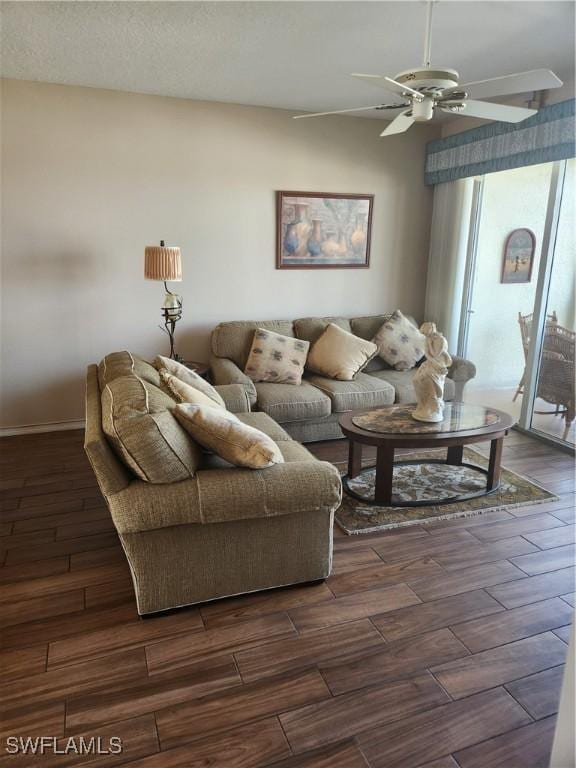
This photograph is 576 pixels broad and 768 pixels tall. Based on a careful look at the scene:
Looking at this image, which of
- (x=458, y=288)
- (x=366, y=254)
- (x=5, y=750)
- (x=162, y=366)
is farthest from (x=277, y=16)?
(x=5, y=750)

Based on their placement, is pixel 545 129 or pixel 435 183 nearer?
pixel 545 129

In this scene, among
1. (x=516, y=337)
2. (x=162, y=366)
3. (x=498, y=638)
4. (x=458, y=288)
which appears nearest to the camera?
(x=498, y=638)

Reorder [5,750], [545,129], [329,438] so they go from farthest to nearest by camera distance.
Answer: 1. [329,438]
2. [545,129]
3. [5,750]

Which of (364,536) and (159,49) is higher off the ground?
(159,49)

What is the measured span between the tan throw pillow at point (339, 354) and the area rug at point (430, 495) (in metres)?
0.89

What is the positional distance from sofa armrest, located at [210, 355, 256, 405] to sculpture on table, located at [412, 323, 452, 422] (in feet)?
4.01

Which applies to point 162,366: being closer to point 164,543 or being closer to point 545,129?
point 164,543

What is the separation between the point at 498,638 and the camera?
2.13 m

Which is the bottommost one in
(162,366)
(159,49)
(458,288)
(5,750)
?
(5,750)

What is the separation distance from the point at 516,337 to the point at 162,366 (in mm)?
3120

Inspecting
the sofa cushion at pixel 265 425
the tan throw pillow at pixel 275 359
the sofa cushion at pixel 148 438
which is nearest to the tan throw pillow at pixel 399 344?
the tan throw pillow at pixel 275 359

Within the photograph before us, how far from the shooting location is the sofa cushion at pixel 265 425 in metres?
3.06

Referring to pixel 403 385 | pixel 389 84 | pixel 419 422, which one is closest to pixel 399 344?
pixel 403 385

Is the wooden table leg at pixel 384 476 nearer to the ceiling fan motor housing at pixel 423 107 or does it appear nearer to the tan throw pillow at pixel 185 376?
the tan throw pillow at pixel 185 376
